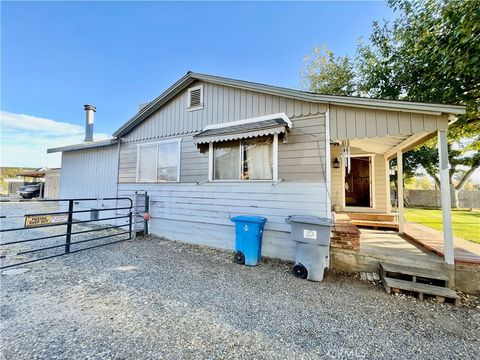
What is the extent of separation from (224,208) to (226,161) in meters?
1.31

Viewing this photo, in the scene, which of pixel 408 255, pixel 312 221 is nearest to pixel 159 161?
pixel 312 221

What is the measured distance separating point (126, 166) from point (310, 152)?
22.2ft

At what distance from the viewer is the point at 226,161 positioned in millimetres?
5957

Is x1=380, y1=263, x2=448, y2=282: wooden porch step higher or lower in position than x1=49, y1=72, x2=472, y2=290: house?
lower

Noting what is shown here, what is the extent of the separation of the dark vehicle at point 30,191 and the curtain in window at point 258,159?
2451cm

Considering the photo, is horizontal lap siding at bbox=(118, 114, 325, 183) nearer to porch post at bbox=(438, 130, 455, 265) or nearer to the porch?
the porch

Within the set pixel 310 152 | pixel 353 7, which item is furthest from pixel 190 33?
pixel 310 152

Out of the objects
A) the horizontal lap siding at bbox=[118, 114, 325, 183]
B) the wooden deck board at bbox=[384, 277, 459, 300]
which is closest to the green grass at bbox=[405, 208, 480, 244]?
the wooden deck board at bbox=[384, 277, 459, 300]

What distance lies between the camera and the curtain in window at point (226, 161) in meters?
5.77

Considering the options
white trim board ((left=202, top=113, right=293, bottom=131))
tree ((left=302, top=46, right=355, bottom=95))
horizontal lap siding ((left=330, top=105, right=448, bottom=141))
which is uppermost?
tree ((left=302, top=46, right=355, bottom=95))

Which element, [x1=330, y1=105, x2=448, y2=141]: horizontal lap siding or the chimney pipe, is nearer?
[x1=330, y1=105, x2=448, y2=141]: horizontal lap siding

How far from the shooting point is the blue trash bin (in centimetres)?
476

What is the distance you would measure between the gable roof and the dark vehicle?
19332 mm

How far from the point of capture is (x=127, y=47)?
427 inches
